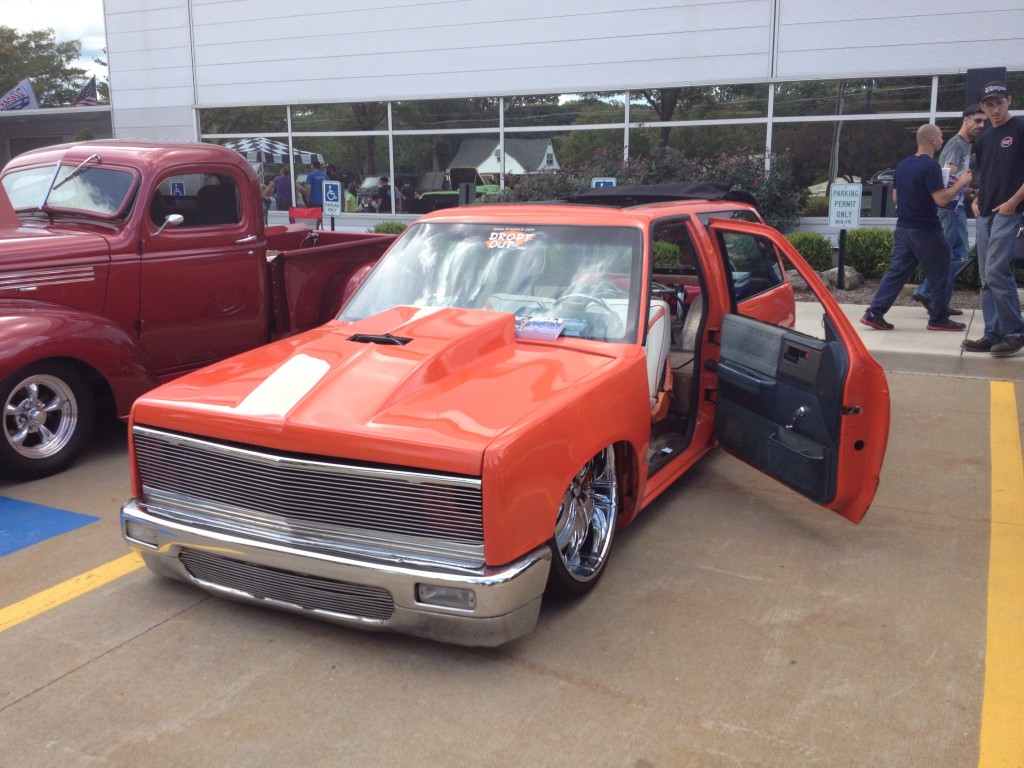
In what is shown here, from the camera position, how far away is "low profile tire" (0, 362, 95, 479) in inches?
211

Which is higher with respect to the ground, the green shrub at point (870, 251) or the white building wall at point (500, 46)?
the white building wall at point (500, 46)

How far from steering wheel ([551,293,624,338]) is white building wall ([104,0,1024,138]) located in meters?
11.8

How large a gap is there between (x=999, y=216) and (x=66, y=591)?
24.2 feet

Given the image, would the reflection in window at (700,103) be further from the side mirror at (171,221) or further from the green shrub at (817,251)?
the side mirror at (171,221)

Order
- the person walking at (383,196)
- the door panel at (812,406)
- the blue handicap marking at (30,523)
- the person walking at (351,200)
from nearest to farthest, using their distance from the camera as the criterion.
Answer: the door panel at (812,406) < the blue handicap marking at (30,523) < the person walking at (383,196) < the person walking at (351,200)

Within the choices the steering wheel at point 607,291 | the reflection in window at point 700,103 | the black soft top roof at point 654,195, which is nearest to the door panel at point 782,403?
the steering wheel at point 607,291

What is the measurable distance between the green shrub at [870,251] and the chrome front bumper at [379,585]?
1058cm

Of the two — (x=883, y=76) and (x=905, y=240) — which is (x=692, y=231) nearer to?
(x=905, y=240)

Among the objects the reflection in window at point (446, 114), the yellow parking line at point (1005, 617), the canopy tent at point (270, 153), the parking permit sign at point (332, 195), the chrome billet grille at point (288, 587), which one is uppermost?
the reflection in window at point (446, 114)

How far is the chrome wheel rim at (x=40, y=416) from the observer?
543 centimetres

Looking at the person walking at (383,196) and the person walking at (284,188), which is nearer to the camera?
the person walking at (383,196)

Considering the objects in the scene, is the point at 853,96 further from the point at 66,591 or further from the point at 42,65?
the point at 42,65

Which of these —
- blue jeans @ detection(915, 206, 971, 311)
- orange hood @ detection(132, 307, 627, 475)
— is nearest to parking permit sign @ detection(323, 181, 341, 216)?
blue jeans @ detection(915, 206, 971, 311)

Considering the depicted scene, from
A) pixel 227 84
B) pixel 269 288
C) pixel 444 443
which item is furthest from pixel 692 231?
pixel 227 84
